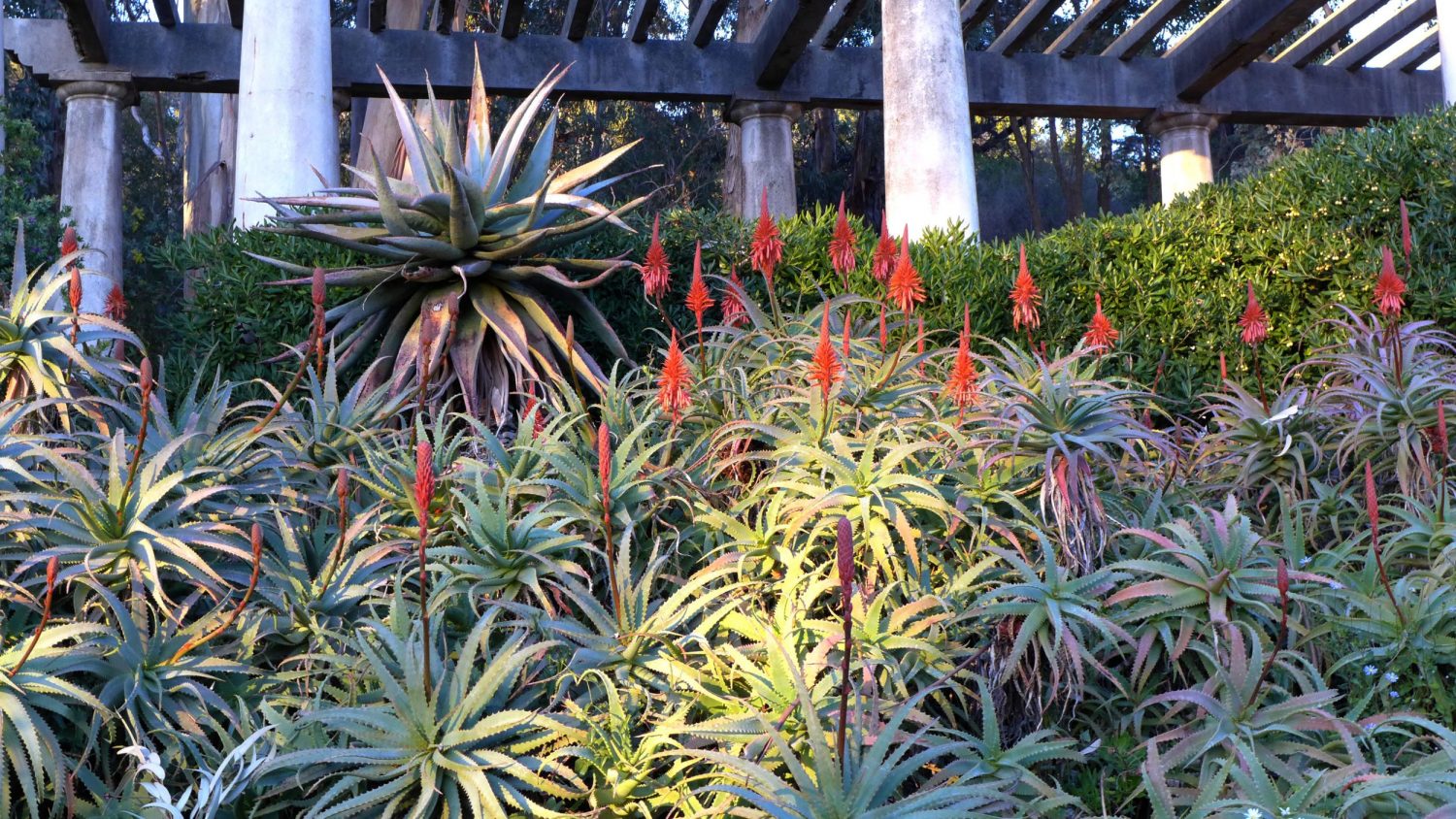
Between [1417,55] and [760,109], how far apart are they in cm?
774

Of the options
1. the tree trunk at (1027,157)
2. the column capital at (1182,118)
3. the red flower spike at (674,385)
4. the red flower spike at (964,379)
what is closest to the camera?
the red flower spike at (964,379)

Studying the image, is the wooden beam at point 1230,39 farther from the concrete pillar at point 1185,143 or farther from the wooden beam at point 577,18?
the wooden beam at point 577,18

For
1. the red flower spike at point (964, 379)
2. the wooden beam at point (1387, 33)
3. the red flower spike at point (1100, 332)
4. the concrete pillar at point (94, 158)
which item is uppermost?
the wooden beam at point (1387, 33)

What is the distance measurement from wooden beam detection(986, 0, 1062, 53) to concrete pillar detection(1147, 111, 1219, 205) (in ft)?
6.14

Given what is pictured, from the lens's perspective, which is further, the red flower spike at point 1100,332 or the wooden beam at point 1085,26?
the wooden beam at point 1085,26

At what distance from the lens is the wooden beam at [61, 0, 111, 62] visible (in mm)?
10406

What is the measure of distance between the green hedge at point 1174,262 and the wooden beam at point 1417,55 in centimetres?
979

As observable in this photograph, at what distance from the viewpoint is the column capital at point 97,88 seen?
11430 mm

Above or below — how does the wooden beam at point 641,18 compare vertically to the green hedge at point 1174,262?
above

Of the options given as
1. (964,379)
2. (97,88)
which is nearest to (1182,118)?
(97,88)

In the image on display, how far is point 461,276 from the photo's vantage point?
481 cm

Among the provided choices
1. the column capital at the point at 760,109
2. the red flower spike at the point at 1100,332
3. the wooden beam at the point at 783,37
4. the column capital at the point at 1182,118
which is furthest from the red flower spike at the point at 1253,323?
the column capital at the point at 1182,118

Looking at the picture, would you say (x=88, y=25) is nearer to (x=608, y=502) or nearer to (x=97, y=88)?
(x=97, y=88)

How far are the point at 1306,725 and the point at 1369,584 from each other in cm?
77
